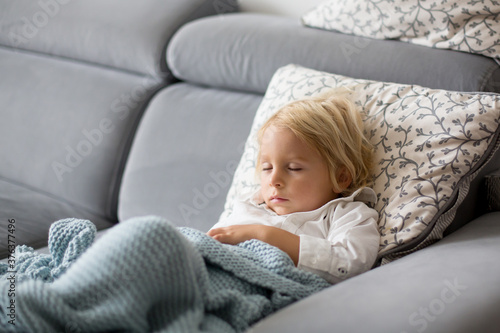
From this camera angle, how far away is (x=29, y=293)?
2.80 feet

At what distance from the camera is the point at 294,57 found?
65.2 inches

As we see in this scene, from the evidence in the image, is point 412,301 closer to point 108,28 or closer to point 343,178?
point 343,178

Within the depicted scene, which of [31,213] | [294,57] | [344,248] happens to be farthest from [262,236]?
[31,213]

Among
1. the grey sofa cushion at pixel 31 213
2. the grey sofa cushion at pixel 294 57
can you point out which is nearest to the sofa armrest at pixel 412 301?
the grey sofa cushion at pixel 294 57

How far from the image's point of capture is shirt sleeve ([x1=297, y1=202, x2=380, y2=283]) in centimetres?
114

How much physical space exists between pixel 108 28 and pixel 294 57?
0.75 m

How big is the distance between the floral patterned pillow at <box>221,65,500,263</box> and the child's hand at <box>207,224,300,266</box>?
0.17 m

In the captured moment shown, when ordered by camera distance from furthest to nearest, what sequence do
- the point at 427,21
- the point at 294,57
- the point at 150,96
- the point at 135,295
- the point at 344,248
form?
the point at 150,96
the point at 294,57
the point at 427,21
the point at 344,248
the point at 135,295

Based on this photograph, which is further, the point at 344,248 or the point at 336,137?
the point at 336,137

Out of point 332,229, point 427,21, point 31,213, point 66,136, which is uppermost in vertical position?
point 427,21

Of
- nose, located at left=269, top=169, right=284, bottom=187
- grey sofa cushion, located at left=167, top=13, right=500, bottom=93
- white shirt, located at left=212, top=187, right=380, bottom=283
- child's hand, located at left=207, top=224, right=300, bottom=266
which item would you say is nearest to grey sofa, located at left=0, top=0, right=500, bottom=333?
grey sofa cushion, located at left=167, top=13, right=500, bottom=93

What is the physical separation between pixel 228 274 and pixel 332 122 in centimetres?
43

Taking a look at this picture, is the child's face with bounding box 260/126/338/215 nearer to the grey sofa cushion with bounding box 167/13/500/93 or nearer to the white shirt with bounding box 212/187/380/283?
the white shirt with bounding box 212/187/380/283

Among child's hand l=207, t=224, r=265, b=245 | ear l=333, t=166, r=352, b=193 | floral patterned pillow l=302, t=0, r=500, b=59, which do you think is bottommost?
child's hand l=207, t=224, r=265, b=245
